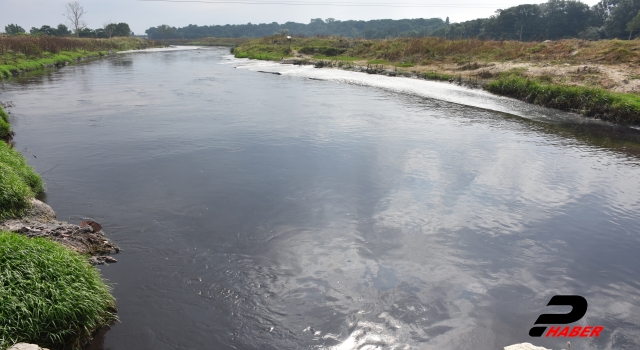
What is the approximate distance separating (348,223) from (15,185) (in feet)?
22.8

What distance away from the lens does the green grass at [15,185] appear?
808cm

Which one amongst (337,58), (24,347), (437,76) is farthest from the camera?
(337,58)

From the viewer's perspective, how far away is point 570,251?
8.61 metres

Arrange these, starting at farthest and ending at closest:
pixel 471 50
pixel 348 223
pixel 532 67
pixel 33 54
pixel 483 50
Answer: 1. pixel 33 54
2. pixel 471 50
3. pixel 483 50
4. pixel 532 67
5. pixel 348 223

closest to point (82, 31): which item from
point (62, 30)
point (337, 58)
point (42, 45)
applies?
point (62, 30)

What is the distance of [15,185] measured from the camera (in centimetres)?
849

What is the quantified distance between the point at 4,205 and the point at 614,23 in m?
69.4

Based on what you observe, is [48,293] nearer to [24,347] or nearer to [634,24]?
[24,347]

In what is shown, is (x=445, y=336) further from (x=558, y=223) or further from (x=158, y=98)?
(x=158, y=98)

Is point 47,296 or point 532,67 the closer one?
point 47,296

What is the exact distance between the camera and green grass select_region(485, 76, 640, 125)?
777 inches

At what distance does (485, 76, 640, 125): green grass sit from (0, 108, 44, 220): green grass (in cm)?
2327

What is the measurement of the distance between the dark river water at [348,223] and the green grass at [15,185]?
0.76 meters

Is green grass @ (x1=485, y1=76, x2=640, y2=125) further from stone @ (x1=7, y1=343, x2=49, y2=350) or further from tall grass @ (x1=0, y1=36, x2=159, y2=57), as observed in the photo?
tall grass @ (x1=0, y1=36, x2=159, y2=57)
